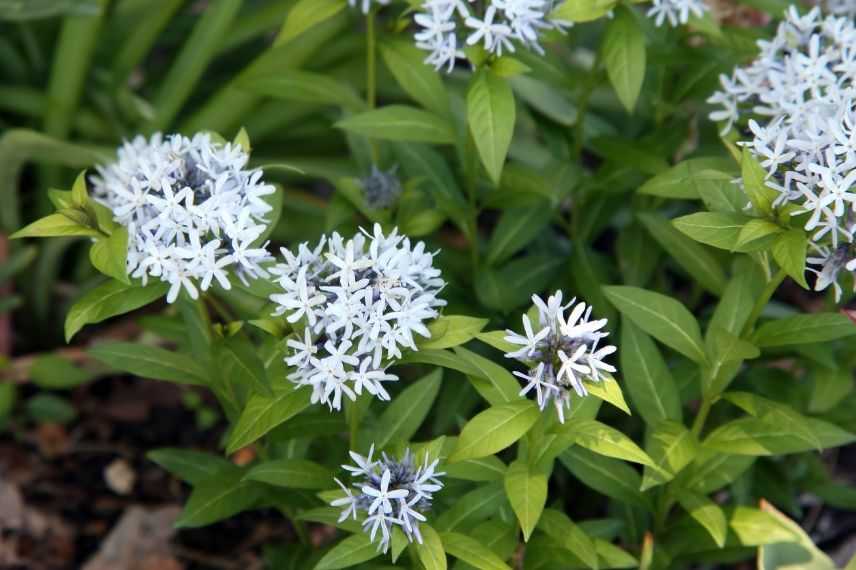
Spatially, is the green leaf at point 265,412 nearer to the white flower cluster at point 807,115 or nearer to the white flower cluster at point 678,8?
the white flower cluster at point 807,115

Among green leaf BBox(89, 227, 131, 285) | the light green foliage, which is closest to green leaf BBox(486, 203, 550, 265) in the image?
the light green foliage

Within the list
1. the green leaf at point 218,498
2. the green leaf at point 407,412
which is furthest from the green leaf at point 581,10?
the green leaf at point 218,498

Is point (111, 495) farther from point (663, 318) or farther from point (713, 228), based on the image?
point (713, 228)

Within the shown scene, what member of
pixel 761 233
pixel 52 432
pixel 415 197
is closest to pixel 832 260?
pixel 761 233

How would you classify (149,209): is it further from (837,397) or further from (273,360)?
(837,397)

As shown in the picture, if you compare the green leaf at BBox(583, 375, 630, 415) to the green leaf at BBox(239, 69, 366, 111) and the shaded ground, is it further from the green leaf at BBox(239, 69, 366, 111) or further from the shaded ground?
the shaded ground

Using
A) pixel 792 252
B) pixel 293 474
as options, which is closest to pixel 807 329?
pixel 792 252
